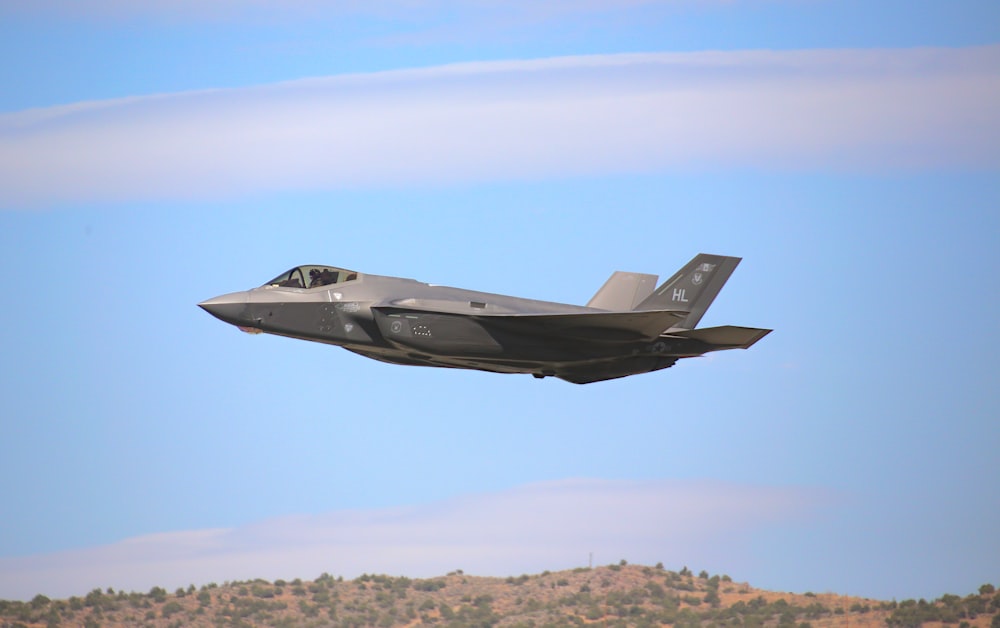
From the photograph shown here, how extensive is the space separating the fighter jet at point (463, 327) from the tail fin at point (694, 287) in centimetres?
127

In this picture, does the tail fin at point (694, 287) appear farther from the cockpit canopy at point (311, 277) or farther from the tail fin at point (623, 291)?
the cockpit canopy at point (311, 277)

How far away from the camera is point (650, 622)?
116m

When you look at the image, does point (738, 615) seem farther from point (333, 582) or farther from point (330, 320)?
point (330, 320)

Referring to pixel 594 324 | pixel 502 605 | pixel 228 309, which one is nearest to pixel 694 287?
pixel 594 324

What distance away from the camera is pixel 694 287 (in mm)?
49219

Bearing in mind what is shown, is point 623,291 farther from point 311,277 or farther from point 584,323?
point 311,277

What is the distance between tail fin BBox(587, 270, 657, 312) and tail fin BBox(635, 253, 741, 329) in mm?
1603

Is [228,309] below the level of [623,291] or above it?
below

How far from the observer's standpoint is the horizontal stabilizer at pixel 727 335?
145 feet

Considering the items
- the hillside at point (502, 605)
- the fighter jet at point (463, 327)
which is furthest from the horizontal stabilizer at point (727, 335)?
the hillside at point (502, 605)

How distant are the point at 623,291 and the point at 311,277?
1181 centimetres

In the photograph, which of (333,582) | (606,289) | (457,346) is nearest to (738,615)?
(333,582)

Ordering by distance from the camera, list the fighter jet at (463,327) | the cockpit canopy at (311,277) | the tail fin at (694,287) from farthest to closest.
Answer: the tail fin at (694,287) → the cockpit canopy at (311,277) → the fighter jet at (463,327)

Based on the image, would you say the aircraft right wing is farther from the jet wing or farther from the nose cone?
the nose cone
